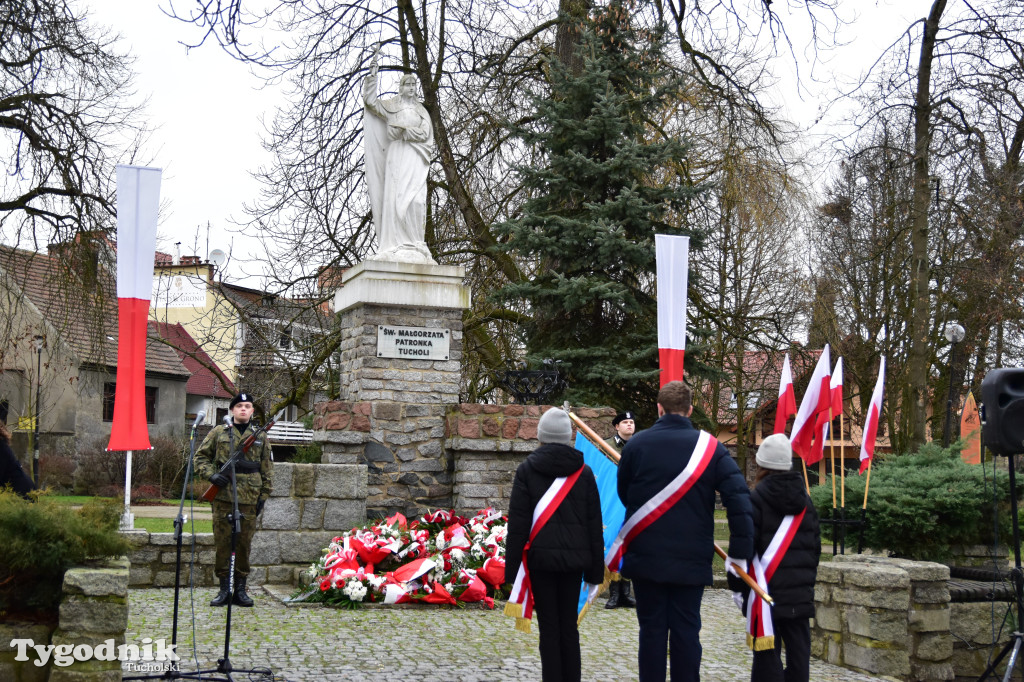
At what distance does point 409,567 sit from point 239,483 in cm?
195

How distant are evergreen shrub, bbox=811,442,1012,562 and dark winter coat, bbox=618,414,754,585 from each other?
5007mm

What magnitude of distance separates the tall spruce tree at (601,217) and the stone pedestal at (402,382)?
2.01 meters

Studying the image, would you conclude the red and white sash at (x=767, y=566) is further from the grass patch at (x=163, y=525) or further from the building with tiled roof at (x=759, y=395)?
the building with tiled roof at (x=759, y=395)

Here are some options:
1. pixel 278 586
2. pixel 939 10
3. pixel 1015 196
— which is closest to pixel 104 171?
pixel 278 586

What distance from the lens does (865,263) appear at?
1021 inches

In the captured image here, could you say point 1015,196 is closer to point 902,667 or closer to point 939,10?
point 939,10

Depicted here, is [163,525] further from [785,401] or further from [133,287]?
[785,401]

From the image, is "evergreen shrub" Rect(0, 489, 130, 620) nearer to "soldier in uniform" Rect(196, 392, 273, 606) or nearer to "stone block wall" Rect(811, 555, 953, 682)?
"soldier in uniform" Rect(196, 392, 273, 606)

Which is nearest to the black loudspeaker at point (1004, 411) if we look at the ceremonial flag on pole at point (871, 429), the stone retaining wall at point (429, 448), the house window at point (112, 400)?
the ceremonial flag on pole at point (871, 429)

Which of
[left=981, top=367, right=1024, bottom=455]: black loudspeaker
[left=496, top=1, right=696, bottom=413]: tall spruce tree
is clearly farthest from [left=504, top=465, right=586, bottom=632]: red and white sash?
[left=496, top=1, right=696, bottom=413]: tall spruce tree

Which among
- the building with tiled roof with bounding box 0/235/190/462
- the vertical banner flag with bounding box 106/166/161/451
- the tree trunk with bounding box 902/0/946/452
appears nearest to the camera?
the vertical banner flag with bounding box 106/166/161/451

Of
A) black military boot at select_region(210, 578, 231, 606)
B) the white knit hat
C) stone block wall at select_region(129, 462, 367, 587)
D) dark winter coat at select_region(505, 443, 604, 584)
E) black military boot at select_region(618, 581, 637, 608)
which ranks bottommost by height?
black military boot at select_region(618, 581, 637, 608)

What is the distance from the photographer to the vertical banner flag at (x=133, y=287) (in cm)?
875

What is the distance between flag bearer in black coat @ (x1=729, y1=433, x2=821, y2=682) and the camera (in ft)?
20.0
